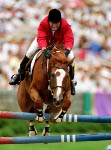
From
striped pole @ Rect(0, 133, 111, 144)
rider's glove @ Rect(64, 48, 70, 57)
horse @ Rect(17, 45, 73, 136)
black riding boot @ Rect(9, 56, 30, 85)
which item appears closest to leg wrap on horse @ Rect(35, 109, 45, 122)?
horse @ Rect(17, 45, 73, 136)

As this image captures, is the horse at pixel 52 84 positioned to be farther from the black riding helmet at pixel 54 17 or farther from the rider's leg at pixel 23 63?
the black riding helmet at pixel 54 17

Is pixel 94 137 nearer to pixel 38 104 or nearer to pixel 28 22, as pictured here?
pixel 38 104

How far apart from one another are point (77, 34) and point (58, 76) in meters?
9.08

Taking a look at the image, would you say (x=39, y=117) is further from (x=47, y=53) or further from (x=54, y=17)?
(x=54, y=17)

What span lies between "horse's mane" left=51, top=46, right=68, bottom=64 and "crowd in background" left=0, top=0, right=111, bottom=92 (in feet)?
24.1

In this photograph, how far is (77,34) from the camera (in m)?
16.8

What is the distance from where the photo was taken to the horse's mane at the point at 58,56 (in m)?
8.04

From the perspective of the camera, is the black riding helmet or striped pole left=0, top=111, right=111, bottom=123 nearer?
striped pole left=0, top=111, right=111, bottom=123

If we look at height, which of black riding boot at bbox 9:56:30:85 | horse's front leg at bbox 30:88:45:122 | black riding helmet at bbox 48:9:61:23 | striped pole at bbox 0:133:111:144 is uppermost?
black riding helmet at bbox 48:9:61:23

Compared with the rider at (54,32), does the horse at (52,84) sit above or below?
→ below

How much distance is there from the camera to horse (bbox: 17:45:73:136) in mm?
7840

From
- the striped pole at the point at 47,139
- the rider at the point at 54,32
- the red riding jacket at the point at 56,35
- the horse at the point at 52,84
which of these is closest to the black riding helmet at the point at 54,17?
the rider at the point at 54,32

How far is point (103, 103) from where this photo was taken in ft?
50.8

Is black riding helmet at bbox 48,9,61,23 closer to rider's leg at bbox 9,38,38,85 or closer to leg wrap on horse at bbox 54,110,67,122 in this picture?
rider's leg at bbox 9,38,38,85
